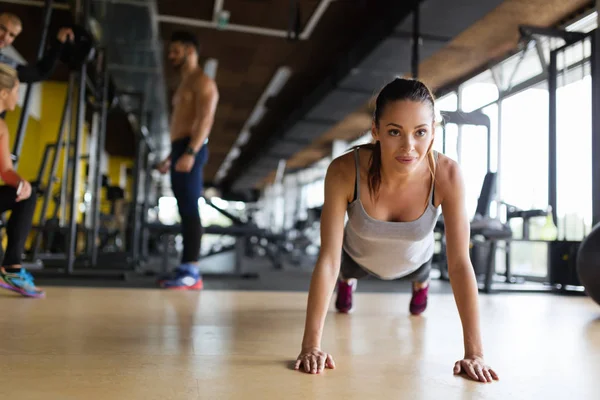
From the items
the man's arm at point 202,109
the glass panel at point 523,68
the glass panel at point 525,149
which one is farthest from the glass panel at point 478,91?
the man's arm at point 202,109

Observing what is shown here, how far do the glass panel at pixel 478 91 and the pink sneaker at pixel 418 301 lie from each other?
5119mm

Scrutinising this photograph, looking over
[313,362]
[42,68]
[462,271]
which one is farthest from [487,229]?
[42,68]

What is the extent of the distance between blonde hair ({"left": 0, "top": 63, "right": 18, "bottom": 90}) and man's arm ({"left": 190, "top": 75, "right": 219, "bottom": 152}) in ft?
3.28

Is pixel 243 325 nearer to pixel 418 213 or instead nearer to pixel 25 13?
pixel 418 213

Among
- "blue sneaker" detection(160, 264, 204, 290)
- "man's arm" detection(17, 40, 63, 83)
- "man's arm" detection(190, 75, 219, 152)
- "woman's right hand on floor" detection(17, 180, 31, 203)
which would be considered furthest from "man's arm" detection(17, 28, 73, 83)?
"blue sneaker" detection(160, 264, 204, 290)

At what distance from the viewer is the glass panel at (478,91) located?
700 cm

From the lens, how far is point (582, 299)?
3482 mm

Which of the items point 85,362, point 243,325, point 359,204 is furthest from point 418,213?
point 85,362

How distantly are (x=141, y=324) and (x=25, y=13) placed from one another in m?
5.42

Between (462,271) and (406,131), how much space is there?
382 millimetres

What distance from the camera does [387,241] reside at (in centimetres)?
167

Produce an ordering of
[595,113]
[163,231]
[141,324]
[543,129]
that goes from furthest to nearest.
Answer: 1. [543,129]
2. [163,231]
3. [595,113]
4. [141,324]

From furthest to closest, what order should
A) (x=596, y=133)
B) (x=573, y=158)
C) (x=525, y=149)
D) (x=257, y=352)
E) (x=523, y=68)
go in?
(x=523, y=68)
(x=525, y=149)
(x=573, y=158)
(x=596, y=133)
(x=257, y=352)

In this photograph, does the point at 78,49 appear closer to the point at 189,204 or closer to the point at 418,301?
the point at 189,204
